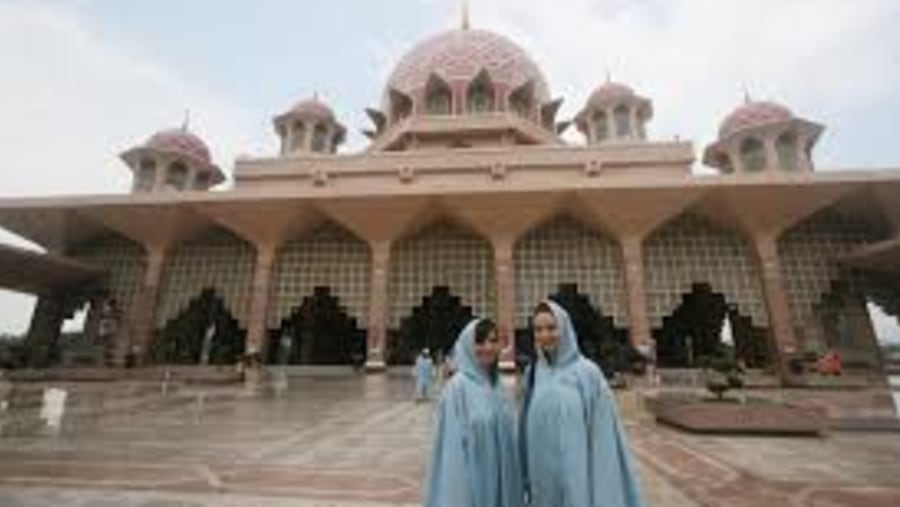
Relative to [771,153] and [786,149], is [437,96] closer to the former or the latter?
[771,153]

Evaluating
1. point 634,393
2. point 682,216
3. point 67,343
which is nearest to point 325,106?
point 67,343

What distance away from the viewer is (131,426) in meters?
6.87

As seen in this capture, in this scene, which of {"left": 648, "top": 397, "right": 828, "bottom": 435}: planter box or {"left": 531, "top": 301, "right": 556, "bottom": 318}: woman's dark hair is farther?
{"left": 648, "top": 397, "right": 828, "bottom": 435}: planter box

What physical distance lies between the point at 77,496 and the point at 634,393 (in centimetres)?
810

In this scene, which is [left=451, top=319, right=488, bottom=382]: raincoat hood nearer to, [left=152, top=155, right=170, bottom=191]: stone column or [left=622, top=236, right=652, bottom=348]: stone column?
[left=622, top=236, right=652, bottom=348]: stone column

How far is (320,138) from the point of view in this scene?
2464 centimetres

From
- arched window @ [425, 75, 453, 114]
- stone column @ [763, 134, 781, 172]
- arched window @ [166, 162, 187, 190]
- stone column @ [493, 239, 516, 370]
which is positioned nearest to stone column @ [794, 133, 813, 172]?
stone column @ [763, 134, 781, 172]

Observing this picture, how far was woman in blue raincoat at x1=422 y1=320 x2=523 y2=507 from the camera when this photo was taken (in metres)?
2.37

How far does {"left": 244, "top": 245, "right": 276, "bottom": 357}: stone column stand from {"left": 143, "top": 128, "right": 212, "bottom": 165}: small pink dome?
724 centimetres

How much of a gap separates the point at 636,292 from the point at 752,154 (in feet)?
28.0

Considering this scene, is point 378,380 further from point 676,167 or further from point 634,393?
point 676,167

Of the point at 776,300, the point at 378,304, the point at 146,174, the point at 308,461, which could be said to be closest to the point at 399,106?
the point at 146,174

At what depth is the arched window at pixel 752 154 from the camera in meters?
20.5

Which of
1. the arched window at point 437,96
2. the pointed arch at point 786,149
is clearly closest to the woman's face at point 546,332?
the pointed arch at point 786,149
